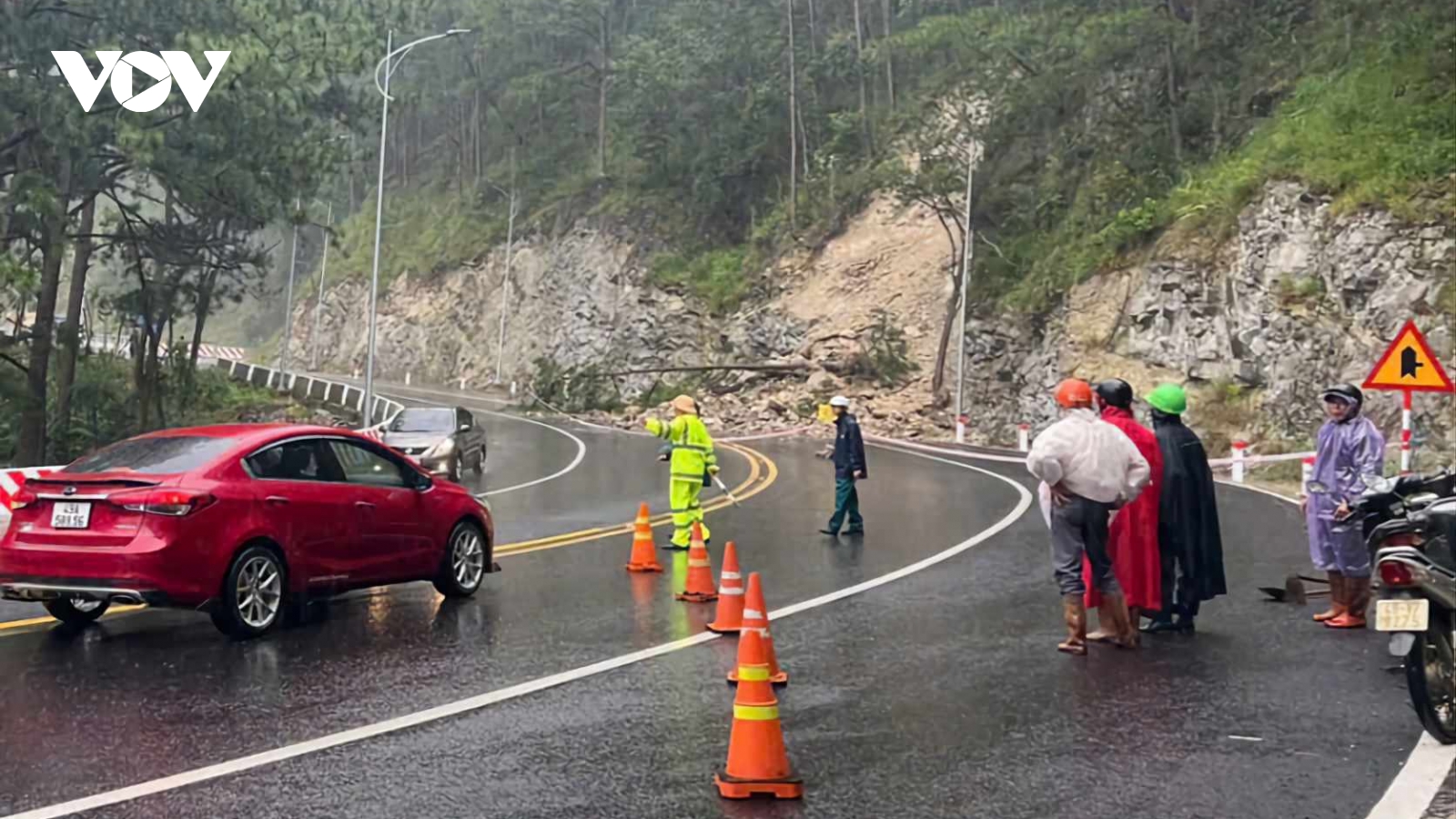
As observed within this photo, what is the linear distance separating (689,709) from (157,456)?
4.34 metres

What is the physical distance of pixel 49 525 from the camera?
891 cm

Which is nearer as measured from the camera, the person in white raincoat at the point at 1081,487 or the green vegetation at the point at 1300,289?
the person in white raincoat at the point at 1081,487

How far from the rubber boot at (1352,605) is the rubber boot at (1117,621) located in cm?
170

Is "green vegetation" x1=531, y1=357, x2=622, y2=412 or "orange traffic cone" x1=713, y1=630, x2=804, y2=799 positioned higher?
"green vegetation" x1=531, y1=357, x2=622, y2=412

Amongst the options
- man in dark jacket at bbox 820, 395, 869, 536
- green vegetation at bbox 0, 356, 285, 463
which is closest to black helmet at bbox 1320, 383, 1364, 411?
man in dark jacket at bbox 820, 395, 869, 536

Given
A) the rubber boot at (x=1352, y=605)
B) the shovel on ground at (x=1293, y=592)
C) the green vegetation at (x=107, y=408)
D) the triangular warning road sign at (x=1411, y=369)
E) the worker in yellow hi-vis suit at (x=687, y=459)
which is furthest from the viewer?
the green vegetation at (x=107, y=408)

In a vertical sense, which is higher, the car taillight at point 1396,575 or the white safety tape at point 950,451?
the car taillight at point 1396,575

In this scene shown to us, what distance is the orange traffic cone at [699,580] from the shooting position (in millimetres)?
10891

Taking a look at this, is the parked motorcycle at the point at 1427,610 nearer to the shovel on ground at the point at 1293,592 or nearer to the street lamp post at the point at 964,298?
the shovel on ground at the point at 1293,592

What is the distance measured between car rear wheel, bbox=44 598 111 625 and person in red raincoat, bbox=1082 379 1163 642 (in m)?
6.79

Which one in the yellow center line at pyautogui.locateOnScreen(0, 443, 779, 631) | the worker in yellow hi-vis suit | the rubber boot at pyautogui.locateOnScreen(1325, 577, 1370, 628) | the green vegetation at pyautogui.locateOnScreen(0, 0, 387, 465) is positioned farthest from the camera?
the green vegetation at pyautogui.locateOnScreen(0, 0, 387, 465)

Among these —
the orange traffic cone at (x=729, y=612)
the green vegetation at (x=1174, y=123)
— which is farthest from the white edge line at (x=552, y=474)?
the green vegetation at (x=1174, y=123)

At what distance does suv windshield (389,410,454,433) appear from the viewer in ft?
85.3

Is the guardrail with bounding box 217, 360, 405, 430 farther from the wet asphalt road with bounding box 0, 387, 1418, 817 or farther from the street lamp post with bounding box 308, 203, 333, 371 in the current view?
the wet asphalt road with bounding box 0, 387, 1418, 817
